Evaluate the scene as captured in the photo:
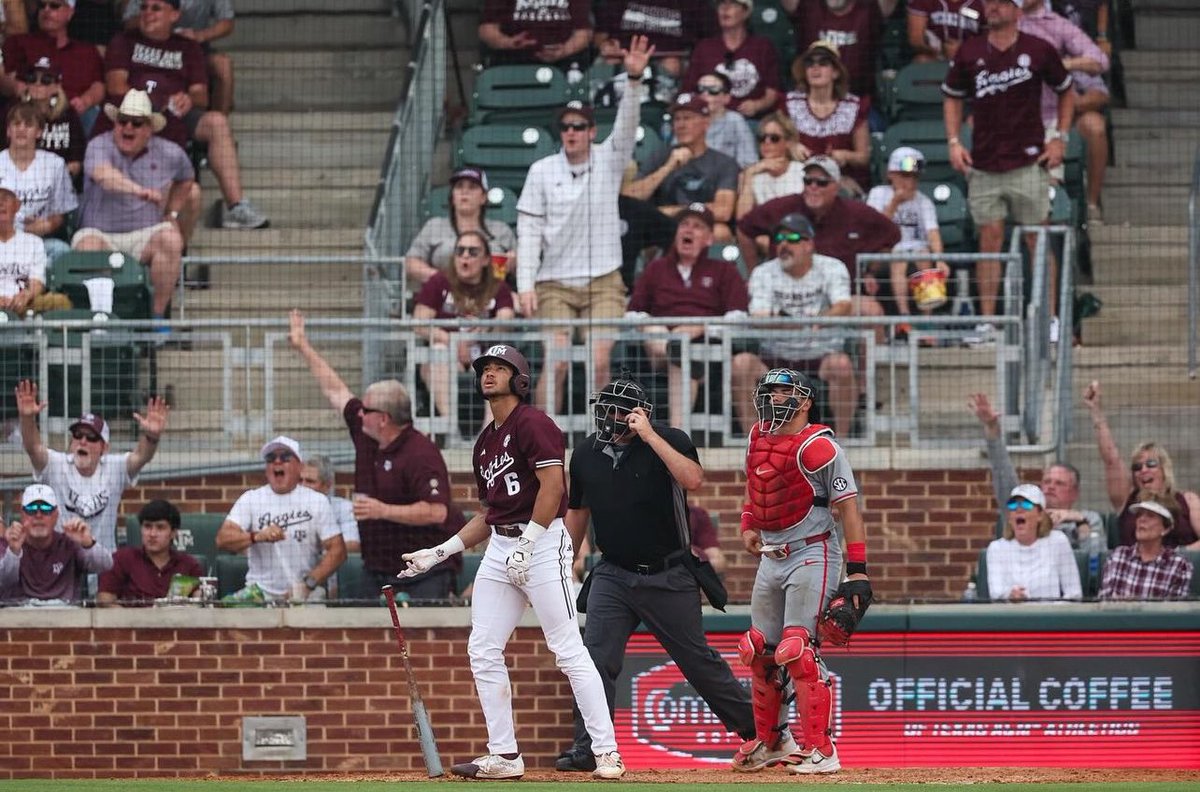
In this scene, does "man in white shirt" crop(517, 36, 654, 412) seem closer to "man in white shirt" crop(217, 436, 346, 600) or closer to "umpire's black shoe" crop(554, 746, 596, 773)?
"man in white shirt" crop(217, 436, 346, 600)

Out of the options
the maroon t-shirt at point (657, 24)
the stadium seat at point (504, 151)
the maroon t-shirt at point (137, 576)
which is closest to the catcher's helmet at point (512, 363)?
the maroon t-shirt at point (137, 576)

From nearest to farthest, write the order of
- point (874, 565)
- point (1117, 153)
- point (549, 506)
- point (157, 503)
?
1. point (549, 506)
2. point (157, 503)
3. point (874, 565)
4. point (1117, 153)

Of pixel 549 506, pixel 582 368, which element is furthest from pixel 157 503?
pixel 549 506

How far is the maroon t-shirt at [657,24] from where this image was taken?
1488 centimetres

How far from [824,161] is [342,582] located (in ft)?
14.1

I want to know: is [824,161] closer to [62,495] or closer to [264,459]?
[264,459]

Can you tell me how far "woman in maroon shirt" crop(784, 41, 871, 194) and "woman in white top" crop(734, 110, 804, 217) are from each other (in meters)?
0.52

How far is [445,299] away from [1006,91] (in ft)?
13.3

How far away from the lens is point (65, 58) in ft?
47.8

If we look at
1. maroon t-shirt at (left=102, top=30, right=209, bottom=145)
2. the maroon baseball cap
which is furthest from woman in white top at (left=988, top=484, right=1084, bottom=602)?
maroon t-shirt at (left=102, top=30, right=209, bottom=145)

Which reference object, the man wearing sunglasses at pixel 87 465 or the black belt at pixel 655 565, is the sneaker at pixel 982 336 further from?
the man wearing sunglasses at pixel 87 465

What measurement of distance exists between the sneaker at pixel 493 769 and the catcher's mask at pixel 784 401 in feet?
5.96

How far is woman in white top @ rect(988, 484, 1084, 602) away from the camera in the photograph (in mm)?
11008

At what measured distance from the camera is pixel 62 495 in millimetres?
11648
